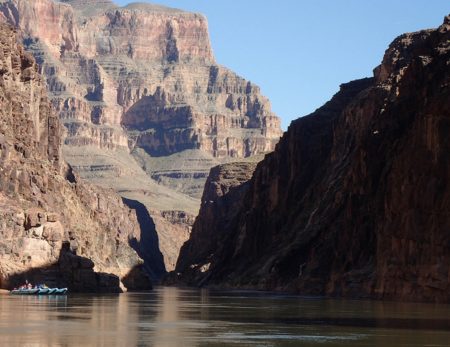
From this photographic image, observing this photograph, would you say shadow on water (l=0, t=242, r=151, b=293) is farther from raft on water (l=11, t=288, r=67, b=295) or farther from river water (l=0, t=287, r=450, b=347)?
river water (l=0, t=287, r=450, b=347)

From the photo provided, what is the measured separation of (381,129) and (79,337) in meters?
102

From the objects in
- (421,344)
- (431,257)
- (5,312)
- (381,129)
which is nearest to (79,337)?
(421,344)

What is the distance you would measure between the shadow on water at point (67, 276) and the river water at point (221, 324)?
89.8ft

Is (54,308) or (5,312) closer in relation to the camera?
(5,312)

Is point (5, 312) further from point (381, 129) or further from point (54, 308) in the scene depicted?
point (381, 129)

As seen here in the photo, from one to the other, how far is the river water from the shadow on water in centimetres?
2737

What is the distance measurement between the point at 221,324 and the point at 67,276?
7511 cm

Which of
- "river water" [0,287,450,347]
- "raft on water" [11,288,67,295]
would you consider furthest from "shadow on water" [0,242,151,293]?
"river water" [0,287,450,347]

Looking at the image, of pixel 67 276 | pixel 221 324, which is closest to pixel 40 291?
pixel 67 276

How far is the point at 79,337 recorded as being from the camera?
93.4 meters

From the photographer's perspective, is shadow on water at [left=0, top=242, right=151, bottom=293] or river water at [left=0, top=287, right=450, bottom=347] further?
shadow on water at [left=0, top=242, right=151, bottom=293]

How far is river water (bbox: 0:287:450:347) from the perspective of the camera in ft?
300

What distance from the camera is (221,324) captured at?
363ft

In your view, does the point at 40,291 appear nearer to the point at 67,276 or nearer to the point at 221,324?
the point at 67,276
